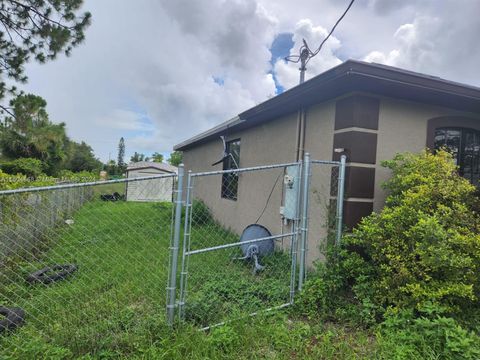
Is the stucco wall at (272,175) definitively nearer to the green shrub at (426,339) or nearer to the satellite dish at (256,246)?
the satellite dish at (256,246)

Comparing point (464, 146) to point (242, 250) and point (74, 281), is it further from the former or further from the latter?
point (74, 281)

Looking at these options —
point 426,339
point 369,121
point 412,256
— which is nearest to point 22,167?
point 369,121

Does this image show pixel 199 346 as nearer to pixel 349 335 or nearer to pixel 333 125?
pixel 349 335

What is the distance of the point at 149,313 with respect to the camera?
2.95 m

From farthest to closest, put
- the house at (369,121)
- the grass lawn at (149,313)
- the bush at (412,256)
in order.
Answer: the house at (369,121) → the bush at (412,256) → the grass lawn at (149,313)

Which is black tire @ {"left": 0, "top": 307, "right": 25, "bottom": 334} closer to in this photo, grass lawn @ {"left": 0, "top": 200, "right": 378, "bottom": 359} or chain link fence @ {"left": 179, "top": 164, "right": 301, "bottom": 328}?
grass lawn @ {"left": 0, "top": 200, "right": 378, "bottom": 359}

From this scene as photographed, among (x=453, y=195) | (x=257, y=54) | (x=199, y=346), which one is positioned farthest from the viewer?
(x=257, y=54)

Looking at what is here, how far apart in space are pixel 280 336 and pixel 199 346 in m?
0.76

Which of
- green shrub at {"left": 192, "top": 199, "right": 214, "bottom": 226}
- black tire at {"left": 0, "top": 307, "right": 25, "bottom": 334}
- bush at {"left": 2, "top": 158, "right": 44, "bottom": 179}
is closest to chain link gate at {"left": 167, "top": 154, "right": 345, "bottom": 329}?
green shrub at {"left": 192, "top": 199, "right": 214, "bottom": 226}

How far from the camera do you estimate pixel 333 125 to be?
436 cm

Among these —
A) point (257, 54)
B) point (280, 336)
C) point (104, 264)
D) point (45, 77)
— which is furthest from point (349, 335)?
point (257, 54)

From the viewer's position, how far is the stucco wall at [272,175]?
451 centimetres

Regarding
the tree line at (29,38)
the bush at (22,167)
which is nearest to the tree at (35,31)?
the tree line at (29,38)

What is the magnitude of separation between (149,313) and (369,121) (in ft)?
11.8
